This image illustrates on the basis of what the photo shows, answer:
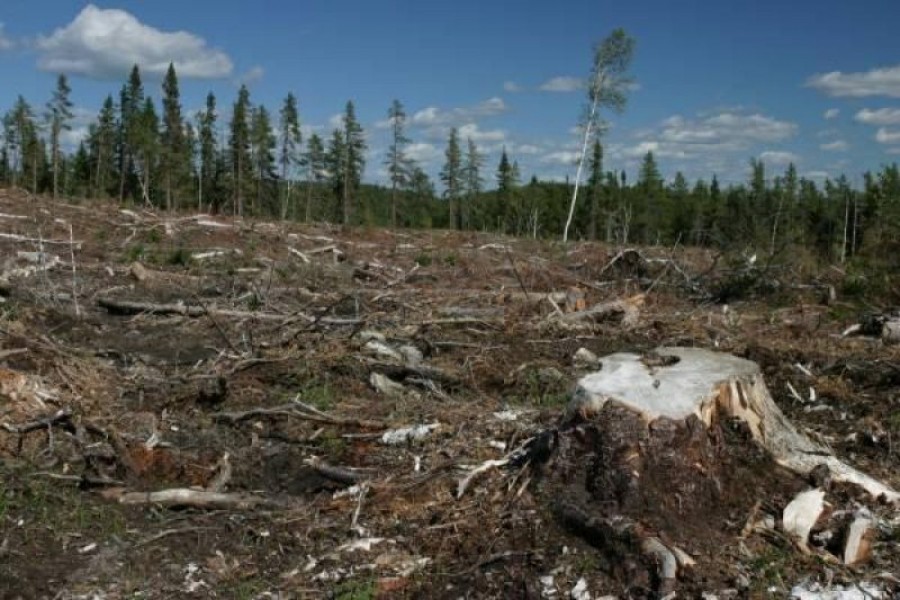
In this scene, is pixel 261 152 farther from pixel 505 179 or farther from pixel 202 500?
pixel 202 500

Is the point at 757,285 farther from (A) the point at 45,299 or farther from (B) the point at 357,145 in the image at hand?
(B) the point at 357,145

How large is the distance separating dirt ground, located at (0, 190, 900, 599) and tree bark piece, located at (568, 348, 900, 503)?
0.13 m

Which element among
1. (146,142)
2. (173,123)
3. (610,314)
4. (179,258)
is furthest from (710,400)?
(173,123)

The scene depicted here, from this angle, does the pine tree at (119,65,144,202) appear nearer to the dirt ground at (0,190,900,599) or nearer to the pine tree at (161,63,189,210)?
the pine tree at (161,63,189,210)

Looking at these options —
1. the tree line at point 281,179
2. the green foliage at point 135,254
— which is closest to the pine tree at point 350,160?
the tree line at point 281,179

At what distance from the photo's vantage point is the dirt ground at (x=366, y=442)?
392 cm

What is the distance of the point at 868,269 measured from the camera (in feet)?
A: 41.1

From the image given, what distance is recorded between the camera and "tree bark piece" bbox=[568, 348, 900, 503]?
14.1ft

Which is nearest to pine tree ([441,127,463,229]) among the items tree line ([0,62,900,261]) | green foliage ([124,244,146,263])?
tree line ([0,62,900,261])

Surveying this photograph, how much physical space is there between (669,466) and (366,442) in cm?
234

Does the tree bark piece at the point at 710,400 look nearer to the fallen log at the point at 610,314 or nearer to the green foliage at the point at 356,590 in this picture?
the green foliage at the point at 356,590

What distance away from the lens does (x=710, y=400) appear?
171 inches

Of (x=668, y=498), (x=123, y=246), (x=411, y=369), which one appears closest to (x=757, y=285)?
(x=411, y=369)

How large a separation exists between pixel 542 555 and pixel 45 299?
27.1 ft
